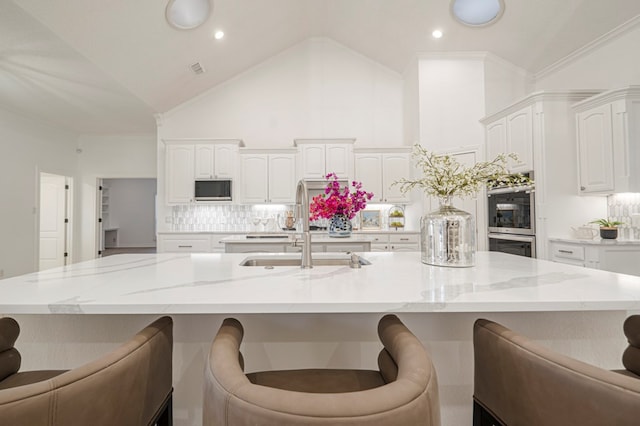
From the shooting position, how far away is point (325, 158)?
486 cm

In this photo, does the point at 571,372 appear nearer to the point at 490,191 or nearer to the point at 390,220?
the point at 490,191

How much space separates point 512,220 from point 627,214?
1.00m

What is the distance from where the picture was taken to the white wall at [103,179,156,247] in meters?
10.1

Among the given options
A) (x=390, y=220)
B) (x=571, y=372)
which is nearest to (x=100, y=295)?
(x=571, y=372)

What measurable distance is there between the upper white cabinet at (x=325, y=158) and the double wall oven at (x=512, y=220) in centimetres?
205

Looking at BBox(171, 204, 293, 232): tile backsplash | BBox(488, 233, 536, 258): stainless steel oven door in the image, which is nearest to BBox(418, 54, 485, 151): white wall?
BBox(488, 233, 536, 258): stainless steel oven door

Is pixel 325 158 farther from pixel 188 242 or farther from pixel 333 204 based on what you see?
pixel 333 204

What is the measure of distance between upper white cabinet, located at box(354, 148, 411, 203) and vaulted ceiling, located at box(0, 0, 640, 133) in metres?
1.56

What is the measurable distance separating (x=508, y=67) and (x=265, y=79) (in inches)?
151

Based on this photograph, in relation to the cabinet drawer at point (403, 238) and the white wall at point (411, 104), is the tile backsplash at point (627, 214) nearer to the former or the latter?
the cabinet drawer at point (403, 238)

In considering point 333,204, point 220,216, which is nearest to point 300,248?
point 333,204

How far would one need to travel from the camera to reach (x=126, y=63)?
3625 mm

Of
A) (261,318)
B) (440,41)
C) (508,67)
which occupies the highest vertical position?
(440,41)

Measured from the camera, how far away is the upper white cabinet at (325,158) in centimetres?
486
